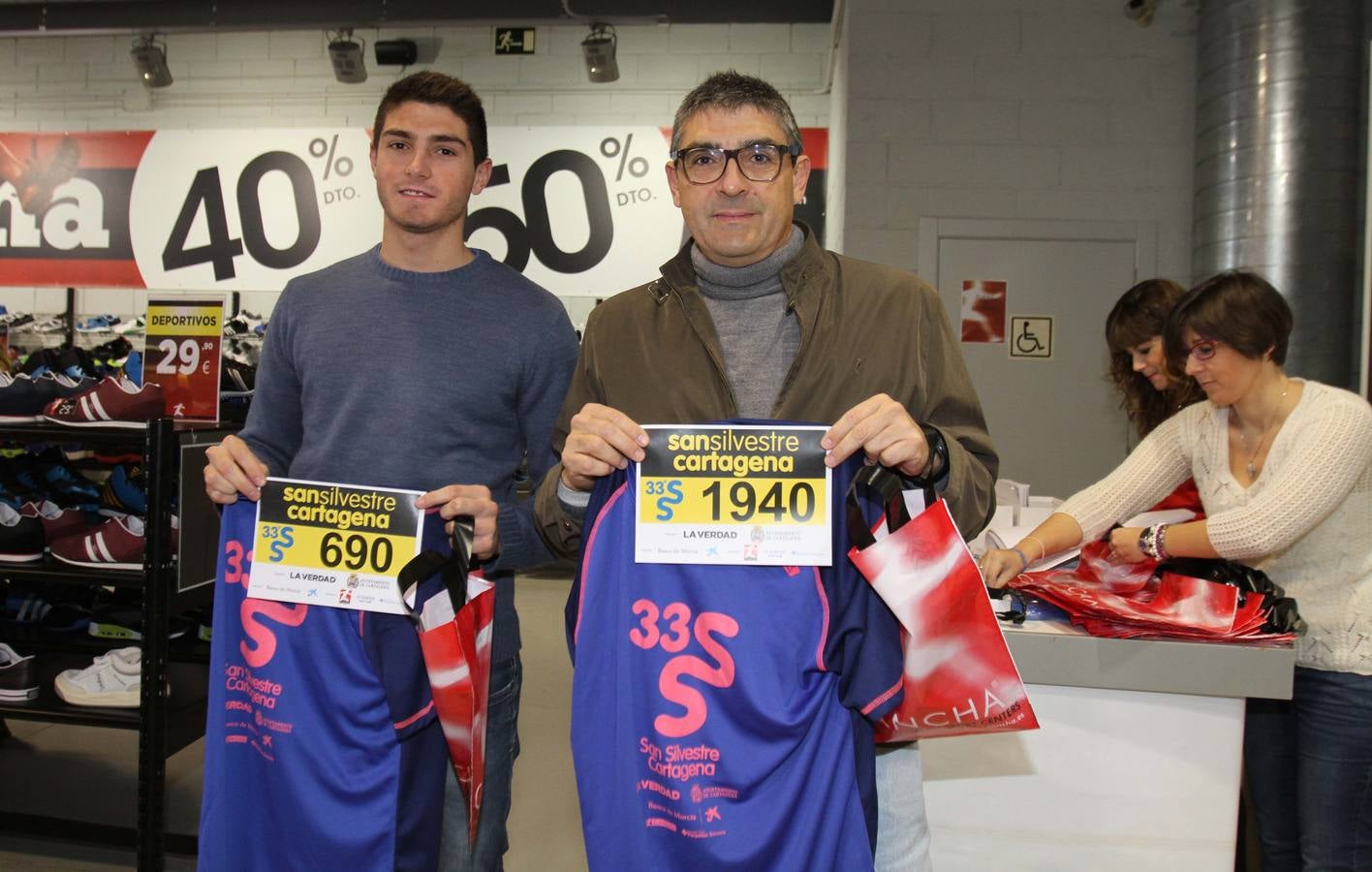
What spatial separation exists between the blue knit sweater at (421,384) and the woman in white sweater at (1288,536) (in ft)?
3.47

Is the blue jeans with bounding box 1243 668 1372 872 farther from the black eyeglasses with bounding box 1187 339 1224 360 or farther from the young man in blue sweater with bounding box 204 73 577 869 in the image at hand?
the young man in blue sweater with bounding box 204 73 577 869

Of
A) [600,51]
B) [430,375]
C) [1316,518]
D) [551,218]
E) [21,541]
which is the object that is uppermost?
[600,51]

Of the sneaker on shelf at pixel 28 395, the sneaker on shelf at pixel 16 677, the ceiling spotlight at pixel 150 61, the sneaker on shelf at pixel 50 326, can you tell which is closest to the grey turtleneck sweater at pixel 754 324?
the sneaker on shelf at pixel 28 395

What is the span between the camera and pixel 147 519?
8.74 ft

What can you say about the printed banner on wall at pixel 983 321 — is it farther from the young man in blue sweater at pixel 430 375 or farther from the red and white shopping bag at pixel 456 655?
the red and white shopping bag at pixel 456 655

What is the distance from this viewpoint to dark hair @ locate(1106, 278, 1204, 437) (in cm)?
301

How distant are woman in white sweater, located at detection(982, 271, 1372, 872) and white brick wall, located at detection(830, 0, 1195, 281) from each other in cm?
332

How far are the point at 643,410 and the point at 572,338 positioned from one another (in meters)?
0.43

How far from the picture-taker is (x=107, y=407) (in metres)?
2.84

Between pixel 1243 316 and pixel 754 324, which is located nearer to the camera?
pixel 754 324

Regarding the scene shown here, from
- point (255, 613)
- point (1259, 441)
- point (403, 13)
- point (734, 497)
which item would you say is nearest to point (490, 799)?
point (255, 613)

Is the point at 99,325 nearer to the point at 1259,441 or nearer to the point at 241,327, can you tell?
the point at 241,327

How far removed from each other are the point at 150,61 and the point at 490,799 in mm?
7680

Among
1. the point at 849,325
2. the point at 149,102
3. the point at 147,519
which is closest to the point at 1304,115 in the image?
the point at 849,325
